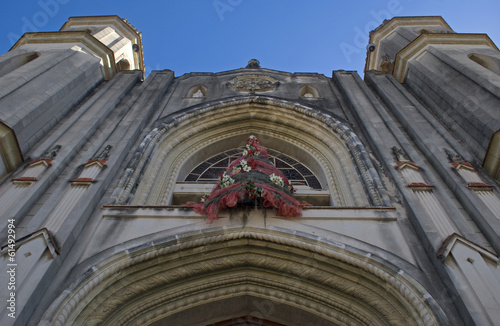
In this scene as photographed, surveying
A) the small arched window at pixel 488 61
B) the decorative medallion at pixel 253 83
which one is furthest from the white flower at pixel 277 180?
the small arched window at pixel 488 61

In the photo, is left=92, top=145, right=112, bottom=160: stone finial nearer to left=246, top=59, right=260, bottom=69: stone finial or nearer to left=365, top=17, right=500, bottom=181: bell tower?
left=365, top=17, right=500, bottom=181: bell tower

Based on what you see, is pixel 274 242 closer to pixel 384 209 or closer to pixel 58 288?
pixel 384 209

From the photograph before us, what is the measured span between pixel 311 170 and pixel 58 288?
7.18 metres

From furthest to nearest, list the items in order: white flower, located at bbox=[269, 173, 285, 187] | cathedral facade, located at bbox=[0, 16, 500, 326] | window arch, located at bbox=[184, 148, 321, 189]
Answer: window arch, located at bbox=[184, 148, 321, 189] < white flower, located at bbox=[269, 173, 285, 187] < cathedral facade, located at bbox=[0, 16, 500, 326]

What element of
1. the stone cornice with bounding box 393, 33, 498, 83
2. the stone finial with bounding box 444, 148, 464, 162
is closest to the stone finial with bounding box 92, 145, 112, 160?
the stone finial with bounding box 444, 148, 464, 162

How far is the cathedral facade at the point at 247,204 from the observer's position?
19.3 feet

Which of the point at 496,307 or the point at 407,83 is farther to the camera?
the point at 407,83

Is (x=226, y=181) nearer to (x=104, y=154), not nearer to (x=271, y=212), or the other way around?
(x=271, y=212)

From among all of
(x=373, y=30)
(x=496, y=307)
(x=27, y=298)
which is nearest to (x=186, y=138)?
(x=27, y=298)

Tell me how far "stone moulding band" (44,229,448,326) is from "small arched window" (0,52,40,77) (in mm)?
7852

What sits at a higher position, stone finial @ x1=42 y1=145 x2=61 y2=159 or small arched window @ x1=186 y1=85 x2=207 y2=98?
small arched window @ x1=186 y1=85 x2=207 y2=98

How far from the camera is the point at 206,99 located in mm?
13625

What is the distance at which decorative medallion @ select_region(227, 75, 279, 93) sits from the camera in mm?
14500

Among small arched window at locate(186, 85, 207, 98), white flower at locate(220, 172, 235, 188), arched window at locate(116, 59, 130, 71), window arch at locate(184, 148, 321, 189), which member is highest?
arched window at locate(116, 59, 130, 71)
